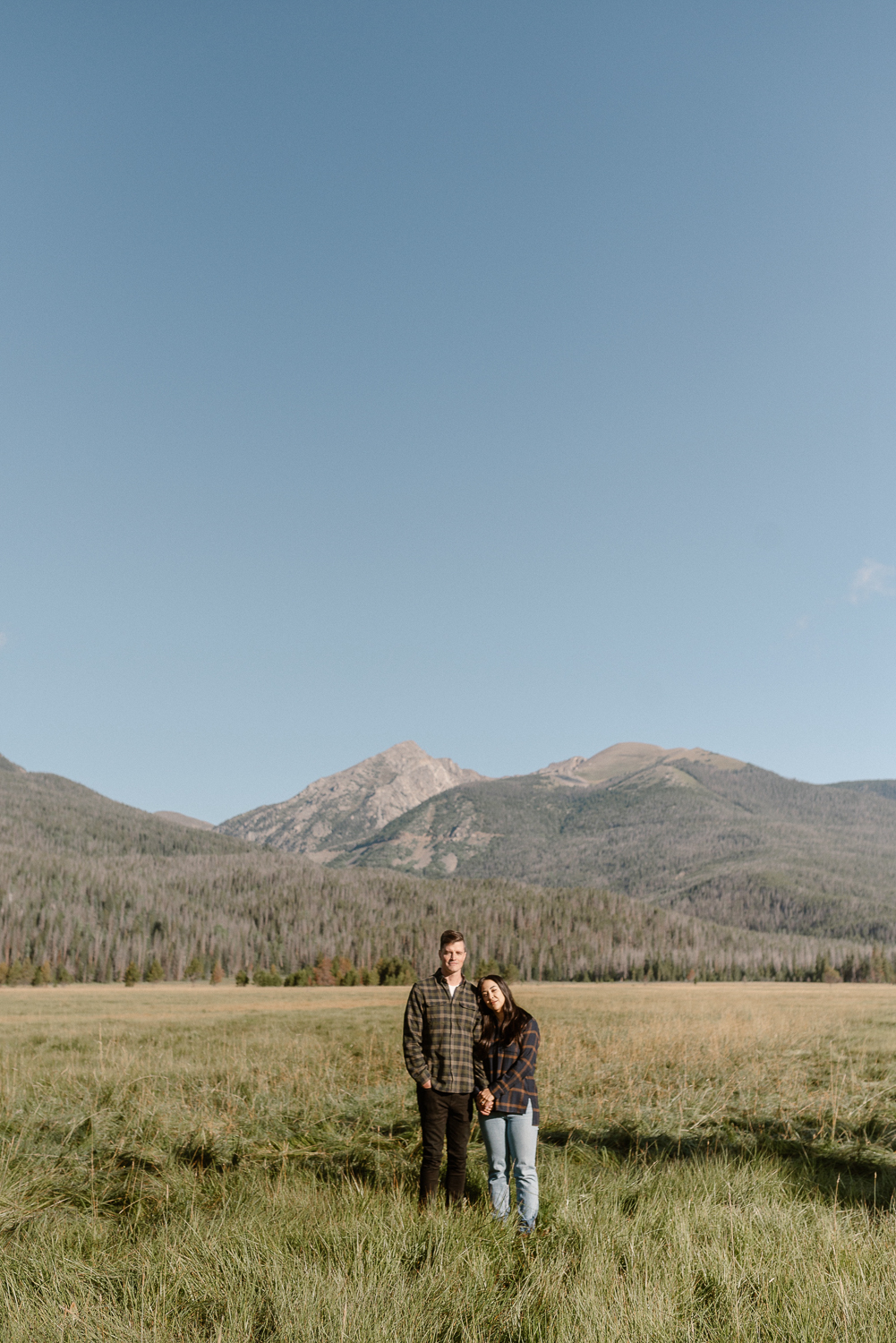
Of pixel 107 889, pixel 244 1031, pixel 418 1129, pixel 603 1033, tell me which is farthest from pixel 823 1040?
pixel 107 889

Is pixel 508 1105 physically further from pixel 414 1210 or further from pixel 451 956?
pixel 451 956

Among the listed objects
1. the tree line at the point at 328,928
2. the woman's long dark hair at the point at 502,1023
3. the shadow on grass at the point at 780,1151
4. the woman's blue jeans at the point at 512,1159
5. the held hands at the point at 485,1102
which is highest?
the woman's long dark hair at the point at 502,1023

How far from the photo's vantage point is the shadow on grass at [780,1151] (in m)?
8.30

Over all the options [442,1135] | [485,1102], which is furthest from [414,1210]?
[485,1102]

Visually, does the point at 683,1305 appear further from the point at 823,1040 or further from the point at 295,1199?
the point at 823,1040

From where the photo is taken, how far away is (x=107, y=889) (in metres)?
160

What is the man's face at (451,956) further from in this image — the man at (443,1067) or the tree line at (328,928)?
the tree line at (328,928)

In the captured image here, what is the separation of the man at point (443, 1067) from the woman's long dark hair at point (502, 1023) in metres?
0.16

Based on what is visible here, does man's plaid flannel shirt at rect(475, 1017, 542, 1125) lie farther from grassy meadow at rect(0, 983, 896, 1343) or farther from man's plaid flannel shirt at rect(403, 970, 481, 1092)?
grassy meadow at rect(0, 983, 896, 1343)

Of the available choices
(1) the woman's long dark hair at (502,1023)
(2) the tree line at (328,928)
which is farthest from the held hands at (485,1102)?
(2) the tree line at (328,928)

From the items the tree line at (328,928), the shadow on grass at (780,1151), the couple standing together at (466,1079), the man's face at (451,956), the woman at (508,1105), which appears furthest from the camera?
the tree line at (328,928)

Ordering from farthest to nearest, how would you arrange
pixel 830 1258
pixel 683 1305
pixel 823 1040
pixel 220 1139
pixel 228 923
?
pixel 228 923, pixel 823 1040, pixel 220 1139, pixel 830 1258, pixel 683 1305

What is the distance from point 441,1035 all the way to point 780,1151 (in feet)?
20.4

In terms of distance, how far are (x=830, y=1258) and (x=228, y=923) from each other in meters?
159
